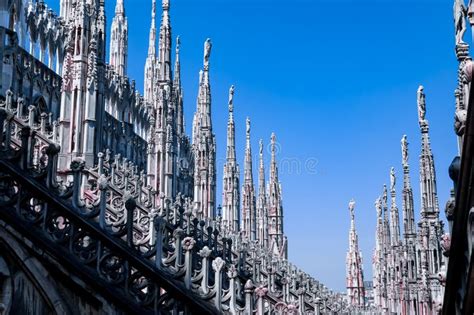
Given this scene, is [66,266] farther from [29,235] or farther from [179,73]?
[179,73]

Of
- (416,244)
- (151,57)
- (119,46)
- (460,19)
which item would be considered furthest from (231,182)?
(460,19)

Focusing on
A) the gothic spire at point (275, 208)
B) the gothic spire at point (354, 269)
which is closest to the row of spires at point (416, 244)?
the gothic spire at point (354, 269)

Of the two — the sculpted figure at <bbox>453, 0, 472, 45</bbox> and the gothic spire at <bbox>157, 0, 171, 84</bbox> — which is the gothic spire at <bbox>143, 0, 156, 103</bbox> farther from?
the sculpted figure at <bbox>453, 0, 472, 45</bbox>

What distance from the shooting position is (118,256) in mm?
8211

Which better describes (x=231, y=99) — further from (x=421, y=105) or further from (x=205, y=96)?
(x=421, y=105)

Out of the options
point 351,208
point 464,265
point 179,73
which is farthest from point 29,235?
point 351,208

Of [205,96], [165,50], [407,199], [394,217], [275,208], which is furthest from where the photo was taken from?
[275,208]

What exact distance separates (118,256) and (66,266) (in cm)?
61

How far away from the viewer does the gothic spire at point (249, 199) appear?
155 ft

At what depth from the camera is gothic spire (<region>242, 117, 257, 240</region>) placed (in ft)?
155

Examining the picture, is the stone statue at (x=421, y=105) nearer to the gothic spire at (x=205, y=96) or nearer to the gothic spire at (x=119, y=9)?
the gothic spire at (x=205, y=96)

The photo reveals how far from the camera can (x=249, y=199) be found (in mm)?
47531

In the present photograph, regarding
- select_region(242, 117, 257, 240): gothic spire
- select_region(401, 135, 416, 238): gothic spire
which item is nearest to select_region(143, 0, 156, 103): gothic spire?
select_region(242, 117, 257, 240): gothic spire

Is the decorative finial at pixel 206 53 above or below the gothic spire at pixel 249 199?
above
